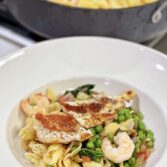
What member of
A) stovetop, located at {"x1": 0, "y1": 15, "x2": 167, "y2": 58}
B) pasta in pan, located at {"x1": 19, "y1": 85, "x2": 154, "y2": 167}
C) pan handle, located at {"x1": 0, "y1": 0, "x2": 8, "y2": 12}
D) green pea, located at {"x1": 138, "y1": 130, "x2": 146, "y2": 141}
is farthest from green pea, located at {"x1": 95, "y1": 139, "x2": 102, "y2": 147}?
pan handle, located at {"x1": 0, "y1": 0, "x2": 8, "y2": 12}

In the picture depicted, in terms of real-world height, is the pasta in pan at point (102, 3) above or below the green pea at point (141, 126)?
above

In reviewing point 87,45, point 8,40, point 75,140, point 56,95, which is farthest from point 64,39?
point 75,140

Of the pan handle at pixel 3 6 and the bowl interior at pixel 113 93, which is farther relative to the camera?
the pan handle at pixel 3 6

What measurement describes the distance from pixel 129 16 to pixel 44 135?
483 millimetres

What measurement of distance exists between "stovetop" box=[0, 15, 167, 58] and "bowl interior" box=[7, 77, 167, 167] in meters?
0.29

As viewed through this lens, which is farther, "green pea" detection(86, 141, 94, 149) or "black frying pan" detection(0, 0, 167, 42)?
"black frying pan" detection(0, 0, 167, 42)

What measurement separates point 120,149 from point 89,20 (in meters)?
0.45

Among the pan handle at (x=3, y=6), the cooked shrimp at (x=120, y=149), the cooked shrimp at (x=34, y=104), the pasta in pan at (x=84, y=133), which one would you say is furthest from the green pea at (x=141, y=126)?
the pan handle at (x=3, y=6)

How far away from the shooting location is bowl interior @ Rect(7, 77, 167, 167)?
3.68 ft

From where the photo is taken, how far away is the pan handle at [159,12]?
1351mm

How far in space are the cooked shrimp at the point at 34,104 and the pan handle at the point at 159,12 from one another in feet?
1.44

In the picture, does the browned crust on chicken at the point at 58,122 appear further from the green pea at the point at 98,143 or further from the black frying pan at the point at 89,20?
the black frying pan at the point at 89,20

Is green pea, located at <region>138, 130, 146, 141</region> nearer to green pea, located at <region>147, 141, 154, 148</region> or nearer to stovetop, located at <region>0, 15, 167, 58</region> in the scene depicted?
green pea, located at <region>147, 141, 154, 148</region>

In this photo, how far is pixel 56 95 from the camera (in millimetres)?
1314
